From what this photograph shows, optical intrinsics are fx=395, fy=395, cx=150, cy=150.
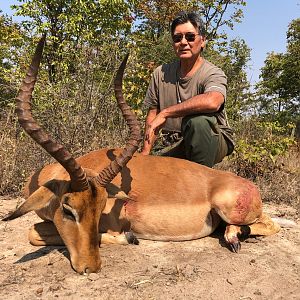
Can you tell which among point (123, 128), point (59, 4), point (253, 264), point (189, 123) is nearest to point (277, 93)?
point (59, 4)

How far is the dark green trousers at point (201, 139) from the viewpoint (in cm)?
526

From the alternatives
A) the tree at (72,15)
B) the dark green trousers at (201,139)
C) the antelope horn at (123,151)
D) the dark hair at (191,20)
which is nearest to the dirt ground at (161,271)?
the antelope horn at (123,151)

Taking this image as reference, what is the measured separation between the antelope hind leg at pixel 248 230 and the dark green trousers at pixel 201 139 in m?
1.13

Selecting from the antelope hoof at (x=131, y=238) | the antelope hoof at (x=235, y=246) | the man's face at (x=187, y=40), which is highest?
the man's face at (x=187, y=40)

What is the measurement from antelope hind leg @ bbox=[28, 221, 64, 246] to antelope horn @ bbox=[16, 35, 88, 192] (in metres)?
0.98

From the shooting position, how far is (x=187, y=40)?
18.1ft

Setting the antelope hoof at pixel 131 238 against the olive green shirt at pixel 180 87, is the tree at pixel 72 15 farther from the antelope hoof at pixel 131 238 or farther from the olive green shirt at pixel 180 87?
the antelope hoof at pixel 131 238

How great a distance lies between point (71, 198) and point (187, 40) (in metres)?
3.09

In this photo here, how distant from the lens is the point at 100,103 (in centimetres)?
735

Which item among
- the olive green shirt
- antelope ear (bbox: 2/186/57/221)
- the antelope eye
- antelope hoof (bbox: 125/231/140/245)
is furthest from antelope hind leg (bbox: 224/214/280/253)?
antelope ear (bbox: 2/186/57/221)

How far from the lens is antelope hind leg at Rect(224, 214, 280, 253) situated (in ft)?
14.0

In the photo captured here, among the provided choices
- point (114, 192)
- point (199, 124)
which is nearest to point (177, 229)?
point (114, 192)

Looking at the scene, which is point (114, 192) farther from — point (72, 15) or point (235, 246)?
point (72, 15)

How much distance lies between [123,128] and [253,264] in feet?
14.8
